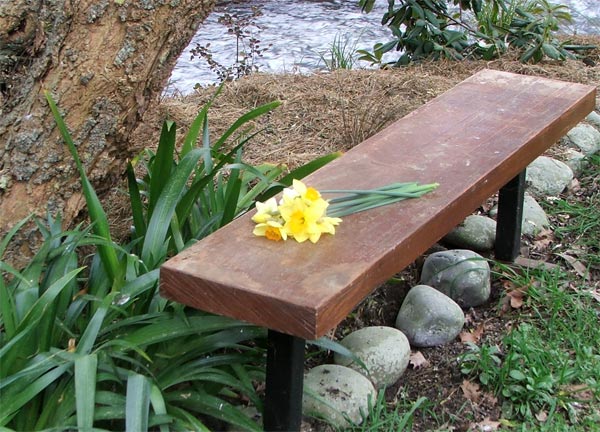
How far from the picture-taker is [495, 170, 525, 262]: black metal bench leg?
344 cm

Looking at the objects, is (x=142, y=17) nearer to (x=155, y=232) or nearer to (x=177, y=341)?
(x=155, y=232)

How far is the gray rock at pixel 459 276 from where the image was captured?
329 cm

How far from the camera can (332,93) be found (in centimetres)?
498

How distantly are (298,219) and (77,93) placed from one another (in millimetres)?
981

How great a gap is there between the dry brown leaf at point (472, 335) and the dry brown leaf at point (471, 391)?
0.29 meters

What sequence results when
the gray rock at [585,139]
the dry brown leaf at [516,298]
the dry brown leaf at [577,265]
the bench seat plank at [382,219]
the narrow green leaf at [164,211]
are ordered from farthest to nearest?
the gray rock at [585,139] → the dry brown leaf at [577,265] → the dry brown leaf at [516,298] → the narrow green leaf at [164,211] → the bench seat plank at [382,219]

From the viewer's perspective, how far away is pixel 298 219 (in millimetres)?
2260

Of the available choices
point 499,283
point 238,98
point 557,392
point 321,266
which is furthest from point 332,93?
point 321,266

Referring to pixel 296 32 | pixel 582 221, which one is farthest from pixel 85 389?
pixel 296 32

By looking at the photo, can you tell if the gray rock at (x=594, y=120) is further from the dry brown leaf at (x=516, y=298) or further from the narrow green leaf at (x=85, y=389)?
the narrow green leaf at (x=85, y=389)

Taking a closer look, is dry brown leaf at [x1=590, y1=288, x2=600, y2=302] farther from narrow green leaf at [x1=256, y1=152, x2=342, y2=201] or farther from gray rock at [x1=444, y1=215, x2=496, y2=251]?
narrow green leaf at [x1=256, y1=152, x2=342, y2=201]

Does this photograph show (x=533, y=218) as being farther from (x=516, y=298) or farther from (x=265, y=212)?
(x=265, y=212)

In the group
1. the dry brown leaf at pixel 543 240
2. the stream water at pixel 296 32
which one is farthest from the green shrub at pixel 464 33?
the dry brown leaf at pixel 543 240

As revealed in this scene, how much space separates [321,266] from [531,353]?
1035mm
